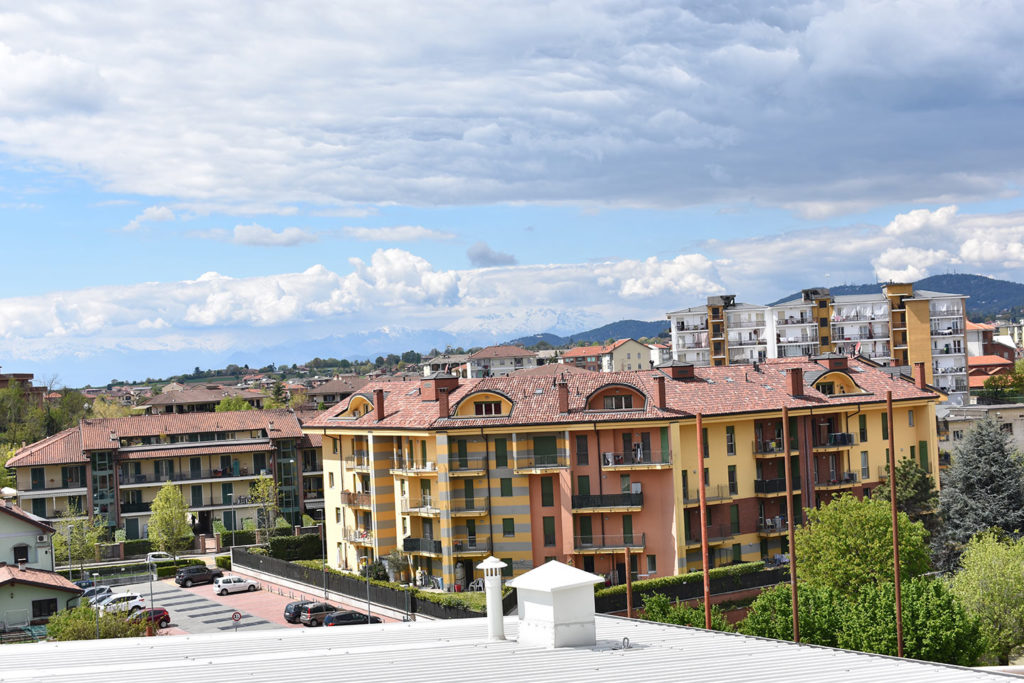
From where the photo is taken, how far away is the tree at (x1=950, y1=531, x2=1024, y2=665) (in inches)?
1672

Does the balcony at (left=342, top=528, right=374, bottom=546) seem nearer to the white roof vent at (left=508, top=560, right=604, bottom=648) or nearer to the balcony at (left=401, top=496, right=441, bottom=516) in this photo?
the balcony at (left=401, top=496, right=441, bottom=516)

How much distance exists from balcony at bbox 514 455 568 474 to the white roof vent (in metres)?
37.6

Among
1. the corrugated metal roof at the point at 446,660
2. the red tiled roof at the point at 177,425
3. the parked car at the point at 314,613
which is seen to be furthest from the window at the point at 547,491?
the red tiled roof at the point at 177,425

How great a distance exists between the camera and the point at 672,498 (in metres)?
61.7

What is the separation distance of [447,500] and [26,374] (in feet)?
494

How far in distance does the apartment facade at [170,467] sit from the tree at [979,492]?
6284 cm

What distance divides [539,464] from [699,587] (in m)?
12.2

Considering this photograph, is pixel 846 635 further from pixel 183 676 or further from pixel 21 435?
pixel 21 435

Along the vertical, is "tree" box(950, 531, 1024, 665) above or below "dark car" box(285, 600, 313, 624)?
above

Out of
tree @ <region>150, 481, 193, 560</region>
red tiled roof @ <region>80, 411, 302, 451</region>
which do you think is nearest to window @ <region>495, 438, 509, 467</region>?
tree @ <region>150, 481, 193, 560</region>

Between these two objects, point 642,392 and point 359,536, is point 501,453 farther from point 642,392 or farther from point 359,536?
point 359,536

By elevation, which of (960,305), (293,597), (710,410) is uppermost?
(960,305)

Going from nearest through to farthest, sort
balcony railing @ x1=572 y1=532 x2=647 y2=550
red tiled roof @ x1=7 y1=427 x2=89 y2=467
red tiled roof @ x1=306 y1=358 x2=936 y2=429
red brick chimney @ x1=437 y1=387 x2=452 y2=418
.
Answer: balcony railing @ x1=572 y1=532 x2=647 y2=550 < red tiled roof @ x1=306 y1=358 x2=936 y2=429 < red brick chimney @ x1=437 y1=387 x2=452 y2=418 < red tiled roof @ x1=7 y1=427 x2=89 y2=467

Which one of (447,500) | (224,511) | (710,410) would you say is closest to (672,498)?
(710,410)
